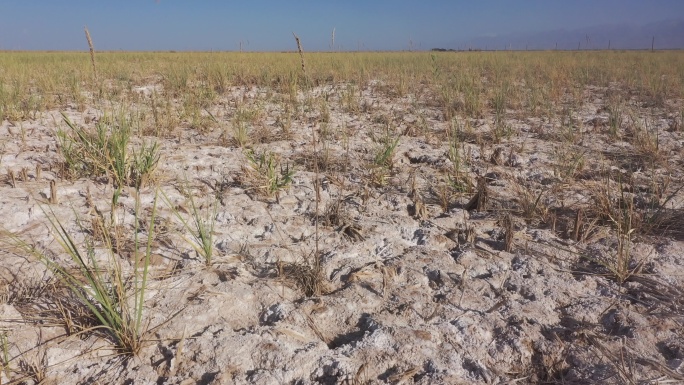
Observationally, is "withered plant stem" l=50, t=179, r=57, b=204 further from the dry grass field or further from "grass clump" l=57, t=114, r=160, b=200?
"grass clump" l=57, t=114, r=160, b=200

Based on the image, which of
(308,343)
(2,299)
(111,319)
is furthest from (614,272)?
(2,299)

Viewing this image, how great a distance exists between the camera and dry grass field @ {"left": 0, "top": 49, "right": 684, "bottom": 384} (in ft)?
4.03

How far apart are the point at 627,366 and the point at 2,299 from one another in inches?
79.5

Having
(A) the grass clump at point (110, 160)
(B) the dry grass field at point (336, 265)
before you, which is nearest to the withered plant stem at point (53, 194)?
(B) the dry grass field at point (336, 265)

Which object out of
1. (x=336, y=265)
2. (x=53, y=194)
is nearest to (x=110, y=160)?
(x=53, y=194)

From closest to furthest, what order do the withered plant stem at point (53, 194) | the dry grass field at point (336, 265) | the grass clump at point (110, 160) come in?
the dry grass field at point (336, 265) < the withered plant stem at point (53, 194) < the grass clump at point (110, 160)

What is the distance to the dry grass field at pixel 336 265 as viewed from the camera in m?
1.23

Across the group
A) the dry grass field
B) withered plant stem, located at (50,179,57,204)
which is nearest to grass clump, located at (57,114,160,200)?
the dry grass field

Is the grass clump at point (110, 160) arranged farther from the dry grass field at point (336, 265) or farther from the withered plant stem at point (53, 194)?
the withered plant stem at point (53, 194)

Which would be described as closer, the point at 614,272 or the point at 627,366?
the point at 627,366

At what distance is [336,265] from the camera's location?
177 centimetres

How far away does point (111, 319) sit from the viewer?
1.18 m

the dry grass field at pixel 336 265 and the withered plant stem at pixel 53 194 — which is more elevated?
the withered plant stem at pixel 53 194

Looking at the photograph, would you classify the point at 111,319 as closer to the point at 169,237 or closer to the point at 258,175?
the point at 169,237
